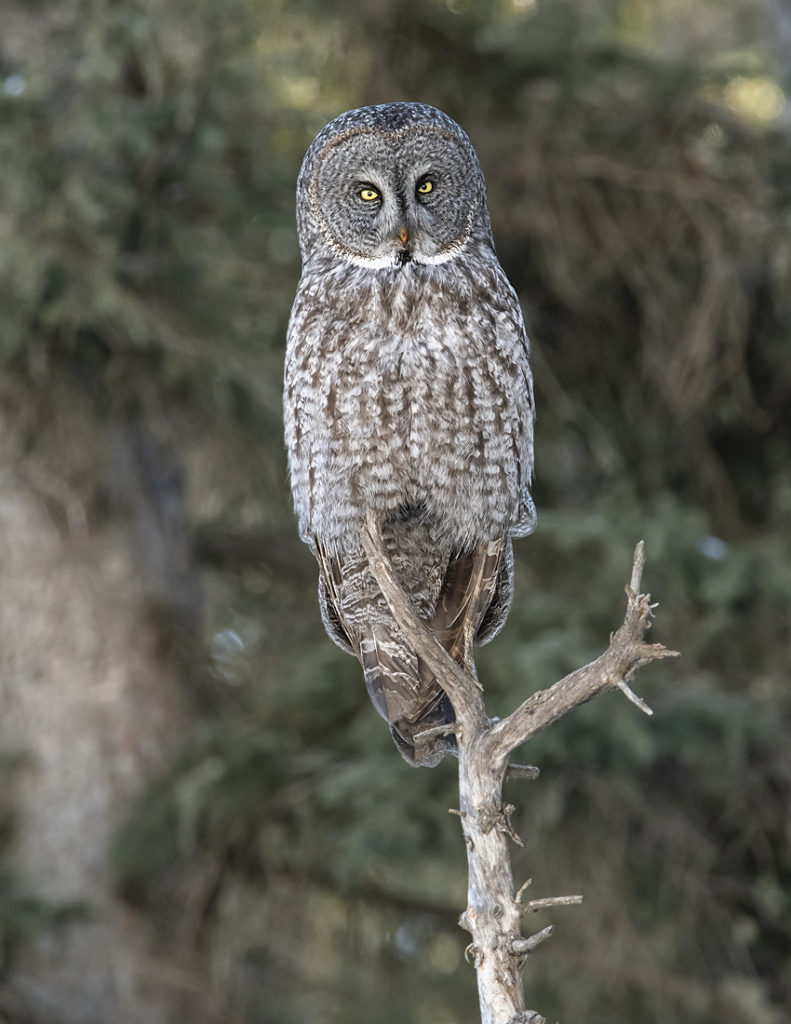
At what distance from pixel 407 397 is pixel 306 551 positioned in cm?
395

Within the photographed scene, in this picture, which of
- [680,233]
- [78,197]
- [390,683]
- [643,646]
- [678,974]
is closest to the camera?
[643,646]

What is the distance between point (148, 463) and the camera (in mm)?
6609

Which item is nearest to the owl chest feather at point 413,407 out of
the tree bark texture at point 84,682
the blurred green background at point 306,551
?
the blurred green background at point 306,551

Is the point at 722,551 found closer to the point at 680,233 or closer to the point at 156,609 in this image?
the point at 680,233

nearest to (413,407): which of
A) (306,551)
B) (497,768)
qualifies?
(497,768)

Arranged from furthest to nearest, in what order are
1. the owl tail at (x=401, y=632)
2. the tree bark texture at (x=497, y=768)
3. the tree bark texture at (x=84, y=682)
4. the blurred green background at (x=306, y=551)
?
the tree bark texture at (x=84, y=682) < the blurred green background at (x=306, y=551) < the owl tail at (x=401, y=632) < the tree bark texture at (x=497, y=768)

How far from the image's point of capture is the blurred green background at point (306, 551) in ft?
17.7

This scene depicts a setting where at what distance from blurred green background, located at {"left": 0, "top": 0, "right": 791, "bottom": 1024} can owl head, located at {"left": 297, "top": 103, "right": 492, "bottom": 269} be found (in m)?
2.18

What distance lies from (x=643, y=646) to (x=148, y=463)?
447cm

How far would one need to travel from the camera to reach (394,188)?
3225mm

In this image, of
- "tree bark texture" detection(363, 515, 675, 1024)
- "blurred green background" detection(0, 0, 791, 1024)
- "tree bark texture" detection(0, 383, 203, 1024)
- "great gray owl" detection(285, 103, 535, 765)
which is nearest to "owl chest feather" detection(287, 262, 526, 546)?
"great gray owl" detection(285, 103, 535, 765)

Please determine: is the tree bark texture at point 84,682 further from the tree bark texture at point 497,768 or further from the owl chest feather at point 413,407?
the tree bark texture at point 497,768

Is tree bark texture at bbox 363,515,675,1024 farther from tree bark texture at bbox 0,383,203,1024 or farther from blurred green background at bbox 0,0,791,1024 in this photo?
tree bark texture at bbox 0,383,203,1024

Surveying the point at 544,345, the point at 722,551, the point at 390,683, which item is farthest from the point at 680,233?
the point at 390,683
